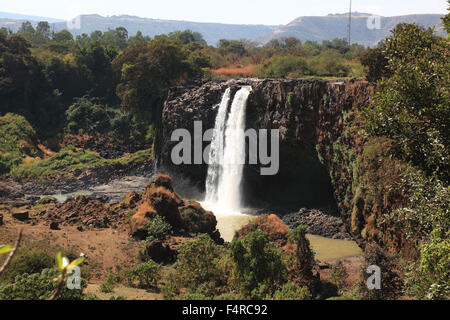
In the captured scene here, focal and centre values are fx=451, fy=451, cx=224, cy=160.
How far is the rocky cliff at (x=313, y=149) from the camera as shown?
18.5 metres

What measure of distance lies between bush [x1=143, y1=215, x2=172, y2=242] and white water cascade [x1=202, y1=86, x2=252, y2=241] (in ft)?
25.2

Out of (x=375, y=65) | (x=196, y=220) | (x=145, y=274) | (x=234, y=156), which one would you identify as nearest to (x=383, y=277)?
(x=145, y=274)

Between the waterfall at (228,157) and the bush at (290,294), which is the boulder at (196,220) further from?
the bush at (290,294)

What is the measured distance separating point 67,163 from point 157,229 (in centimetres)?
2278

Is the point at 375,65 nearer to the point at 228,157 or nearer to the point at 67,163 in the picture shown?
the point at 228,157

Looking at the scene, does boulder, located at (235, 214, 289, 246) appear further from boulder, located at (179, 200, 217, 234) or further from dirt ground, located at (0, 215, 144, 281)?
dirt ground, located at (0, 215, 144, 281)

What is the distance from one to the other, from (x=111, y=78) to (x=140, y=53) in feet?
52.0

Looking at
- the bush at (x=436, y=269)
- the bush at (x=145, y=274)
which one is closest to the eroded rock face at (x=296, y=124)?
the bush at (x=145, y=274)

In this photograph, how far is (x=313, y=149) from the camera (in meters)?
24.6

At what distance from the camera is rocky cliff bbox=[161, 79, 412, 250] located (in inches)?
727

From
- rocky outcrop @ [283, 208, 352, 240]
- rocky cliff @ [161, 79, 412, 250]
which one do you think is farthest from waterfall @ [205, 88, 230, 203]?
rocky outcrop @ [283, 208, 352, 240]

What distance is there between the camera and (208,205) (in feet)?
92.6
